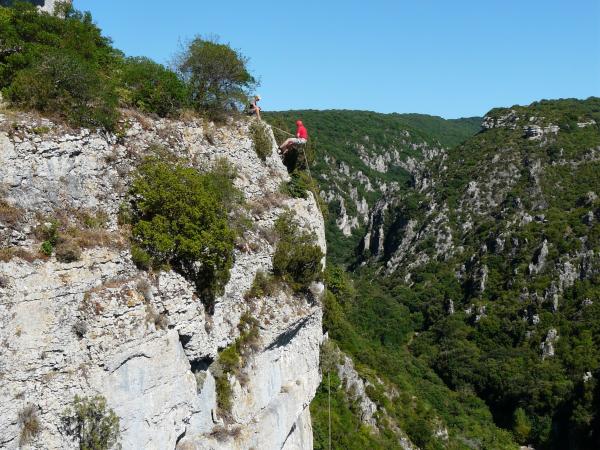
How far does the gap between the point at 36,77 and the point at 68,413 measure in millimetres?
7636

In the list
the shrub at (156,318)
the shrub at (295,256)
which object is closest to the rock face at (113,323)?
the shrub at (156,318)

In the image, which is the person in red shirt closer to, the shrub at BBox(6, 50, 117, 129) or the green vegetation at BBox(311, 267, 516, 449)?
the green vegetation at BBox(311, 267, 516, 449)

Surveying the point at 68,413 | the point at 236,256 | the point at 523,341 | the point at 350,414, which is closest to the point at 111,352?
the point at 68,413

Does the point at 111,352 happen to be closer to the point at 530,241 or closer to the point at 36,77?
the point at 36,77

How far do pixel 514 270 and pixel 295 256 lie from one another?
68125 mm

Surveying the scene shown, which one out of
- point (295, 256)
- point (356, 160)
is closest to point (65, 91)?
point (295, 256)

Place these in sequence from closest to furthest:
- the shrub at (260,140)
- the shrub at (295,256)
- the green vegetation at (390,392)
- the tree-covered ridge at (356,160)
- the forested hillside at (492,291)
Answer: the shrub at (295,256)
the shrub at (260,140)
the green vegetation at (390,392)
the forested hillside at (492,291)
the tree-covered ridge at (356,160)

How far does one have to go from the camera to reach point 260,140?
20125mm

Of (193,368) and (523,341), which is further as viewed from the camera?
(523,341)

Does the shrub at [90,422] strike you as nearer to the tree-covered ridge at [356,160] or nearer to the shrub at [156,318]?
the shrub at [156,318]

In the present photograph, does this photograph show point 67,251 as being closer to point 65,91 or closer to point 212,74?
point 65,91

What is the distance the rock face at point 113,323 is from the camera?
10.9 m

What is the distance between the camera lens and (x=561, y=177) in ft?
298

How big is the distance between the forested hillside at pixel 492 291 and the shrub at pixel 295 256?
7068mm
